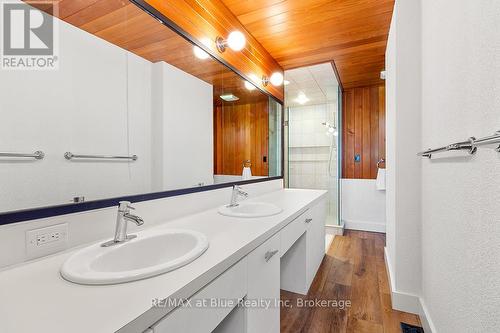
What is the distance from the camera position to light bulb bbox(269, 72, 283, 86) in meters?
2.66

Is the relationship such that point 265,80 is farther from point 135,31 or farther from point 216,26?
point 135,31

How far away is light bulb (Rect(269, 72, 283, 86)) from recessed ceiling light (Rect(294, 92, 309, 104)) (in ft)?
2.60

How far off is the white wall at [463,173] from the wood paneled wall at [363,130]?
236 centimetres

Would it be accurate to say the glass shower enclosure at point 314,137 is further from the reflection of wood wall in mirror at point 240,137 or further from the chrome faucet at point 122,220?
the chrome faucet at point 122,220

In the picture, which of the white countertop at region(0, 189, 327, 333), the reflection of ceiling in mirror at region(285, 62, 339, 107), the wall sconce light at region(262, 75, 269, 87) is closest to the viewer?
the white countertop at region(0, 189, 327, 333)

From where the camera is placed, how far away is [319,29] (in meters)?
2.17

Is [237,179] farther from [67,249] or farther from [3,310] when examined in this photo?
[3,310]

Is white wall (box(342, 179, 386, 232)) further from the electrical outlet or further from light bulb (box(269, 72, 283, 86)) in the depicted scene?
the electrical outlet

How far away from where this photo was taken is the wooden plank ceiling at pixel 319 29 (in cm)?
187

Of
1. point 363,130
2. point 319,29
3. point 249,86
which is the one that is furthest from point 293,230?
point 363,130

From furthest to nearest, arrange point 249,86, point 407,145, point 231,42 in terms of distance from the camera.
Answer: point 249,86 → point 231,42 → point 407,145
